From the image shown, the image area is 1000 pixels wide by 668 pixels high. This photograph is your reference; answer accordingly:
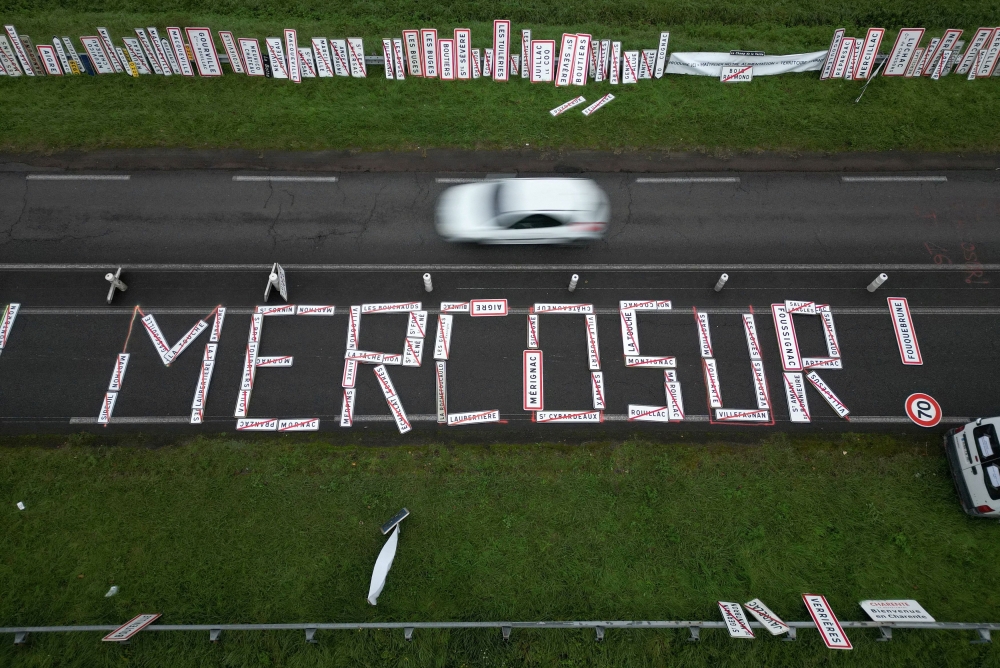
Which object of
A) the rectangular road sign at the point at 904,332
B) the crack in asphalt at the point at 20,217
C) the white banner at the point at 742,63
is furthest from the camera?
the white banner at the point at 742,63

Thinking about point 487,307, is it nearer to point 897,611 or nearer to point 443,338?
point 443,338

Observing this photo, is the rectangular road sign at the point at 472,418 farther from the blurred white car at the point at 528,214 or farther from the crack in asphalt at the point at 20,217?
the crack in asphalt at the point at 20,217

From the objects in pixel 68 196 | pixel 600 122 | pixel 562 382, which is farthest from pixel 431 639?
pixel 68 196

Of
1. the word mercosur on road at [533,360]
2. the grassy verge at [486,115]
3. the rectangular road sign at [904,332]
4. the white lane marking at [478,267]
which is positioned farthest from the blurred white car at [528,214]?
the rectangular road sign at [904,332]

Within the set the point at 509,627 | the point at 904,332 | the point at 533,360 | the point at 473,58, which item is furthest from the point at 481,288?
the point at 904,332

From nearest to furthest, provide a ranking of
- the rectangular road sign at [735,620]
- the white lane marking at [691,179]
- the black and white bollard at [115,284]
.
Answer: the rectangular road sign at [735,620] → the black and white bollard at [115,284] → the white lane marking at [691,179]
